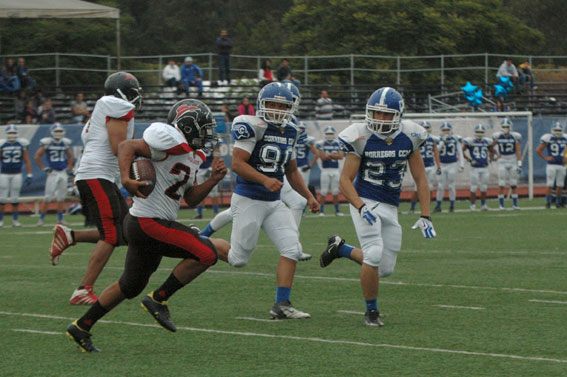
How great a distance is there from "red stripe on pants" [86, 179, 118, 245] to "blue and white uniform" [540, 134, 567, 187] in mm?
12970

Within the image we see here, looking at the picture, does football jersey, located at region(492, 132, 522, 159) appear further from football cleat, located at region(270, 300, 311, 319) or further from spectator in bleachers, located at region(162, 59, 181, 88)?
football cleat, located at region(270, 300, 311, 319)

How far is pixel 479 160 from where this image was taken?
19188 mm

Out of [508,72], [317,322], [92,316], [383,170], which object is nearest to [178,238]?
[92,316]

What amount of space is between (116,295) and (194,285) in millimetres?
3136

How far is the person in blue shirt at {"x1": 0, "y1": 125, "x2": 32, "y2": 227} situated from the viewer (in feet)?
54.7

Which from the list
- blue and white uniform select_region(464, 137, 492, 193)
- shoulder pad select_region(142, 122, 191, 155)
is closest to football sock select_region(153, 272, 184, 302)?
shoulder pad select_region(142, 122, 191, 155)

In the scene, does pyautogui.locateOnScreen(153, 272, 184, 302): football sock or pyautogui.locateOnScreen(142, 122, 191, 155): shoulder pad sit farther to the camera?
pyautogui.locateOnScreen(153, 272, 184, 302): football sock

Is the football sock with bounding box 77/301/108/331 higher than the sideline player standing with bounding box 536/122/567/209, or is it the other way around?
the sideline player standing with bounding box 536/122/567/209

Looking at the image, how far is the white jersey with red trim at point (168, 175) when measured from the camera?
226 inches

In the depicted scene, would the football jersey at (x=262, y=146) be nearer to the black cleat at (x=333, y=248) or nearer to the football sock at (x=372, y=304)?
the black cleat at (x=333, y=248)

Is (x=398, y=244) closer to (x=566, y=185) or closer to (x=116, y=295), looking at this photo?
(x=116, y=295)

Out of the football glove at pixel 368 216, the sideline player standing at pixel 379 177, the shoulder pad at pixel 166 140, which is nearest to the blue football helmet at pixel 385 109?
the sideline player standing at pixel 379 177

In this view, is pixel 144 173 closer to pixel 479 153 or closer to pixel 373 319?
pixel 373 319

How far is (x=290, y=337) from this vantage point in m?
6.34
